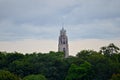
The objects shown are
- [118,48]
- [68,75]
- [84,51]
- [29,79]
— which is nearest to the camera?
[29,79]

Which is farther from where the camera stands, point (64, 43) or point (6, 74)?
point (64, 43)

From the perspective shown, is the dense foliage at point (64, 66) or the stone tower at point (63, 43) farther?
the stone tower at point (63, 43)

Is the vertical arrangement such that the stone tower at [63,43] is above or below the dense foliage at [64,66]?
above

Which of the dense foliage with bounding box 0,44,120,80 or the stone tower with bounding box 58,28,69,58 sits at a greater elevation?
the stone tower with bounding box 58,28,69,58

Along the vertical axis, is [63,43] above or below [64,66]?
above

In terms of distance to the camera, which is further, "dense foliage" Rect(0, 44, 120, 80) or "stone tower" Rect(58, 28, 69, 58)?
"stone tower" Rect(58, 28, 69, 58)

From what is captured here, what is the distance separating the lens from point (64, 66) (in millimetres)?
103250

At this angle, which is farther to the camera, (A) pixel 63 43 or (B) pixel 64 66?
(A) pixel 63 43

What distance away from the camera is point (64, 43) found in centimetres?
15938

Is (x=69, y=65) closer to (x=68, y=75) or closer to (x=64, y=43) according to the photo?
(x=68, y=75)

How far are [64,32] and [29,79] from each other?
7402cm

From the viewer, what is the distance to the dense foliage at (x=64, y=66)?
306 feet

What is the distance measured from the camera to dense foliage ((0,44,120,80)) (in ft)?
306

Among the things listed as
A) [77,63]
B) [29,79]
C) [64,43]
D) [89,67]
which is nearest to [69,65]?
[77,63]
